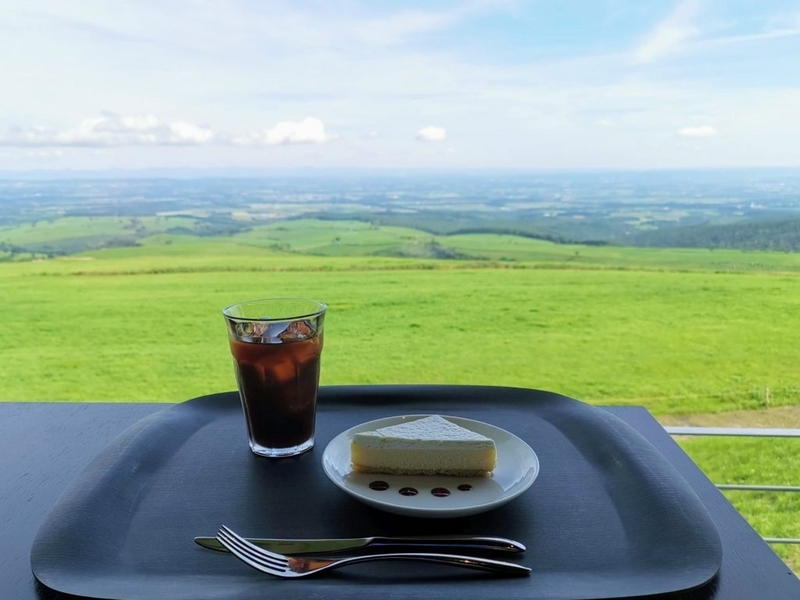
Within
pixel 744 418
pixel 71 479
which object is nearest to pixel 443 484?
pixel 71 479

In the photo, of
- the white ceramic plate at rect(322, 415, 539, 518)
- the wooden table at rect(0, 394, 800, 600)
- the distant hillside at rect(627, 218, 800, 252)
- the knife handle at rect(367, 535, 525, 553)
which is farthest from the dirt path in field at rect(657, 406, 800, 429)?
the knife handle at rect(367, 535, 525, 553)

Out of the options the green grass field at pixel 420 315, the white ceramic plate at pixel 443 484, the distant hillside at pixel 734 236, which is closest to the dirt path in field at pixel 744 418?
the green grass field at pixel 420 315

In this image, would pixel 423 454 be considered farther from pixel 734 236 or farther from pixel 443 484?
pixel 734 236

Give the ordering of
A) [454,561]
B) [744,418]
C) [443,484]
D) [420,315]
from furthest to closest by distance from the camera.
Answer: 1. [420,315]
2. [744,418]
3. [443,484]
4. [454,561]

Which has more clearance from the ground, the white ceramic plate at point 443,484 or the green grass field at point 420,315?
the white ceramic plate at point 443,484

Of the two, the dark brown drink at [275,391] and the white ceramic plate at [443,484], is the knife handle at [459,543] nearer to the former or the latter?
the white ceramic plate at [443,484]
